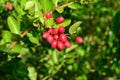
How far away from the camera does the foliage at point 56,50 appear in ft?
5.47

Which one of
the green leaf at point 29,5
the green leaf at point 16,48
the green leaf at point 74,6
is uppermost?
the green leaf at point 29,5

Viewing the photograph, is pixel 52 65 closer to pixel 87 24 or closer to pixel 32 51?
pixel 32 51

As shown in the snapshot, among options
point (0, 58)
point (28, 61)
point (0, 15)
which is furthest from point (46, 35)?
point (28, 61)

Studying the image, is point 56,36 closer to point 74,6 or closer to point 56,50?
point 74,6

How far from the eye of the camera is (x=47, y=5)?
1622 mm

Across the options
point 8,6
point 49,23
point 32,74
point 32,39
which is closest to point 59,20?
point 49,23

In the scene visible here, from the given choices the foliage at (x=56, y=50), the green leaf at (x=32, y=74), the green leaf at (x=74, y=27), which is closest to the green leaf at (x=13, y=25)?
the foliage at (x=56, y=50)

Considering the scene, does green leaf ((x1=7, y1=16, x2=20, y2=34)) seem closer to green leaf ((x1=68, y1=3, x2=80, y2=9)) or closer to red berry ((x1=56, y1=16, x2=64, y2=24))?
red berry ((x1=56, y1=16, x2=64, y2=24))

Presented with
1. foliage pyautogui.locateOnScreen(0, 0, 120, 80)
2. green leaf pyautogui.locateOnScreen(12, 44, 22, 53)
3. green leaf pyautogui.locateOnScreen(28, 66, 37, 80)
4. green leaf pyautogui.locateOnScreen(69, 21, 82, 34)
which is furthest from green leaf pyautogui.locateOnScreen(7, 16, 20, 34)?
green leaf pyautogui.locateOnScreen(28, 66, 37, 80)

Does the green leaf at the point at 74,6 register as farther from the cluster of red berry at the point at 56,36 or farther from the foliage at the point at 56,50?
the cluster of red berry at the point at 56,36

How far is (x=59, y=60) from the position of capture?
2566 mm

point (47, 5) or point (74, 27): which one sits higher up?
point (47, 5)

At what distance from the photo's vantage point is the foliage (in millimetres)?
1667

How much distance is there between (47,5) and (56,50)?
3.19ft
